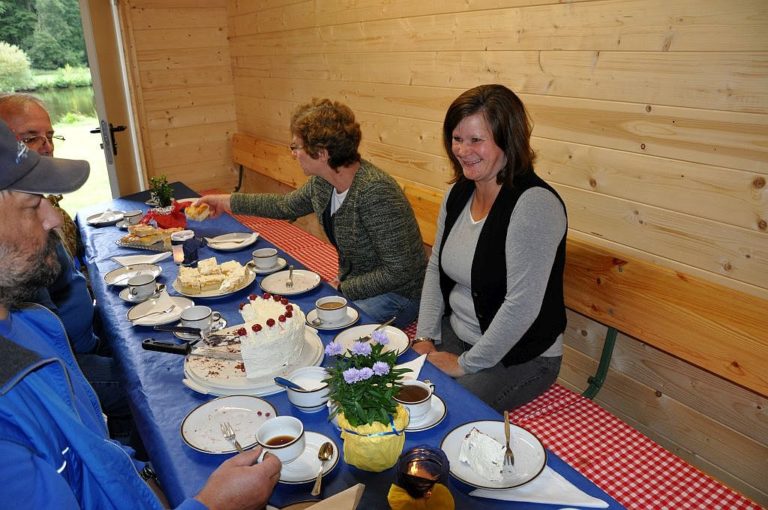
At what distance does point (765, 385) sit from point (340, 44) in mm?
3357

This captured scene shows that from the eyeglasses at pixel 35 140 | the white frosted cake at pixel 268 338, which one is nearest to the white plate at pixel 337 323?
the white frosted cake at pixel 268 338

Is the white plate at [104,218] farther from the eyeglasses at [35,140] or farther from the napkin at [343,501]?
the napkin at [343,501]

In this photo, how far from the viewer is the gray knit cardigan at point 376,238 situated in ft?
8.13

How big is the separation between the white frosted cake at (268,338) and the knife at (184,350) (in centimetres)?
13

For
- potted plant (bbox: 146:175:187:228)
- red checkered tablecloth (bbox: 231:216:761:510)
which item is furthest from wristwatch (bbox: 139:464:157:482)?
potted plant (bbox: 146:175:187:228)

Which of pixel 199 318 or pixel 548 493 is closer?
pixel 548 493

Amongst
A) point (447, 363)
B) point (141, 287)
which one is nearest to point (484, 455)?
point (447, 363)

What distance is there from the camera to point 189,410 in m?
1.54

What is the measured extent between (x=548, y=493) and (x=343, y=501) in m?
0.45

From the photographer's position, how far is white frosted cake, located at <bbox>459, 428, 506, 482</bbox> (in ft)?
4.01

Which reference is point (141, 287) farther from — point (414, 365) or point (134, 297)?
point (414, 365)

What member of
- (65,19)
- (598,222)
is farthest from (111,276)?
(65,19)

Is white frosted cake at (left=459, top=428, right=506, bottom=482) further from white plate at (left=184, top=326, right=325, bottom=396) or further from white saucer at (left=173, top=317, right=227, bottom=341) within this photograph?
white saucer at (left=173, top=317, right=227, bottom=341)

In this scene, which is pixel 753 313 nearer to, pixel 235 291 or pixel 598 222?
pixel 598 222
